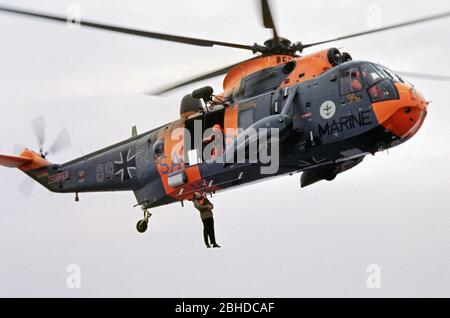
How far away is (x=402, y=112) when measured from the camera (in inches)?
509

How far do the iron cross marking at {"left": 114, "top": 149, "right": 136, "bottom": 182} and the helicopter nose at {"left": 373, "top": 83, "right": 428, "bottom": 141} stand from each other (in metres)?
6.53

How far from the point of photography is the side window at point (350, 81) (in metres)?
13.3

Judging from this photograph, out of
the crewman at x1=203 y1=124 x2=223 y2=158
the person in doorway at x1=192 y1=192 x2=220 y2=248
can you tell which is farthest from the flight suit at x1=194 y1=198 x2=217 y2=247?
the crewman at x1=203 y1=124 x2=223 y2=158

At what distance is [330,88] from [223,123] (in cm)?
251

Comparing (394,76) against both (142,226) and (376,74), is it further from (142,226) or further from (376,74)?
(142,226)

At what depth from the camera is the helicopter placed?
13.2m

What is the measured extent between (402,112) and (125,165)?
23.5 ft

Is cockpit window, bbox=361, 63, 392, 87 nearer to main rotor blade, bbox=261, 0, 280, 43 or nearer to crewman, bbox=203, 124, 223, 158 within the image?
main rotor blade, bbox=261, 0, 280, 43

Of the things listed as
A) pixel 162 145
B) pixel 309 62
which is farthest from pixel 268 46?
pixel 162 145

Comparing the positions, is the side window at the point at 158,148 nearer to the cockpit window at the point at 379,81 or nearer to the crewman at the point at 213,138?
the crewman at the point at 213,138

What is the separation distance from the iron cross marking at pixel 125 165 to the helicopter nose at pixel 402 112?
257 inches

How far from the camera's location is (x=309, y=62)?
47.0 ft

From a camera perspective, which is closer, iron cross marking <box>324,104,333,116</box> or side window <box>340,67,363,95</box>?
side window <box>340,67,363,95</box>

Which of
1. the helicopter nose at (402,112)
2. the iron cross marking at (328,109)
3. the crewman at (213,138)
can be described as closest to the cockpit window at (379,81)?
the helicopter nose at (402,112)
